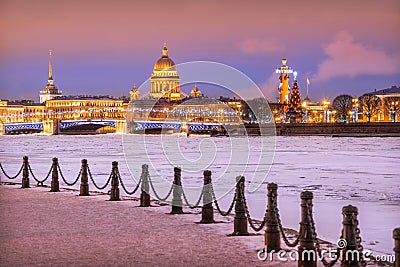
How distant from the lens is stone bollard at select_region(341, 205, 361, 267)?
662 cm

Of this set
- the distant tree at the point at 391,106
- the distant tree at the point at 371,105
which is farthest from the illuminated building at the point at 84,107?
the distant tree at the point at 391,106

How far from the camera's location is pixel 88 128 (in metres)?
147

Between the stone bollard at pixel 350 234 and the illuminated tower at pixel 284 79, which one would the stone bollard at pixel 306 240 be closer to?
the stone bollard at pixel 350 234

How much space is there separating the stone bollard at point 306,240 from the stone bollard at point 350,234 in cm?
60

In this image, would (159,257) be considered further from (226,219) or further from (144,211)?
(144,211)

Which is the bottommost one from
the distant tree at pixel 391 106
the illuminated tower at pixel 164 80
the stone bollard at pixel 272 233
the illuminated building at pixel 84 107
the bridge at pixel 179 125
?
the stone bollard at pixel 272 233

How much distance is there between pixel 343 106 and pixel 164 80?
183 feet

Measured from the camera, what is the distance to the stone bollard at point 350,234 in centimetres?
662

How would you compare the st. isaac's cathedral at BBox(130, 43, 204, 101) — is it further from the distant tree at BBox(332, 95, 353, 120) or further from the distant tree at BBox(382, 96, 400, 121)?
the distant tree at BBox(382, 96, 400, 121)

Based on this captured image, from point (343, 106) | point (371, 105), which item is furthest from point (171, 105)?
point (371, 105)

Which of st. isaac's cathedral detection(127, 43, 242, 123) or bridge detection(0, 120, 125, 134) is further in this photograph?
st. isaac's cathedral detection(127, 43, 242, 123)

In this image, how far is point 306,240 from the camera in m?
7.53

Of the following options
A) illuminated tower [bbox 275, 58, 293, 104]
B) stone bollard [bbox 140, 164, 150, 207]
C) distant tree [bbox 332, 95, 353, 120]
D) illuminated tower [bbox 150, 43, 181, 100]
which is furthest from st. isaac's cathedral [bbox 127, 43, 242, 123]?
stone bollard [bbox 140, 164, 150, 207]

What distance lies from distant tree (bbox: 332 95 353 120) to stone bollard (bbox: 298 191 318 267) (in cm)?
13151
